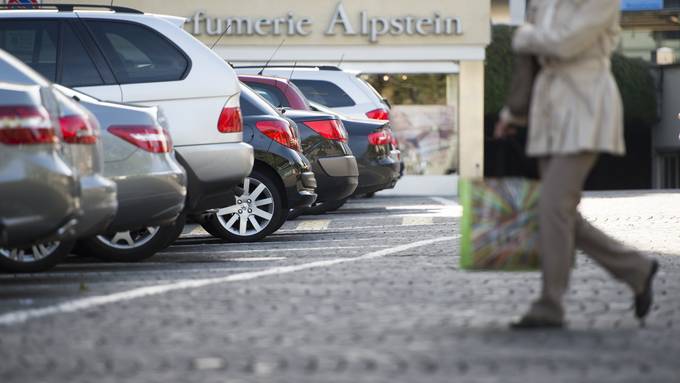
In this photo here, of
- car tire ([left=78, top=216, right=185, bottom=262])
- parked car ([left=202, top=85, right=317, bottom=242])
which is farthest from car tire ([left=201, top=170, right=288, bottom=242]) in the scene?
car tire ([left=78, top=216, right=185, bottom=262])

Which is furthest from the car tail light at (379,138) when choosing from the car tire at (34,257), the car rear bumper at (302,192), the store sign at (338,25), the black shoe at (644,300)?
the store sign at (338,25)

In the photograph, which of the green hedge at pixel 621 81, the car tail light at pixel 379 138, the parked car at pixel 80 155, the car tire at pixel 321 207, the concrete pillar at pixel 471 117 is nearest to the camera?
the parked car at pixel 80 155

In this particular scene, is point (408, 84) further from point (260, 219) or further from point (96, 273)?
point (96, 273)

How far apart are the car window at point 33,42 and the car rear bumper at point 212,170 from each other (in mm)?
1237

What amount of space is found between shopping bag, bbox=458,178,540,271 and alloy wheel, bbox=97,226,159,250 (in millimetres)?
4534

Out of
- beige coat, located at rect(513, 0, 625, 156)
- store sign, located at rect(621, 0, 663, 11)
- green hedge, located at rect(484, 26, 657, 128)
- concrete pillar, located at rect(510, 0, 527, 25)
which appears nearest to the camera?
beige coat, located at rect(513, 0, 625, 156)

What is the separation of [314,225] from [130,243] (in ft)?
19.3

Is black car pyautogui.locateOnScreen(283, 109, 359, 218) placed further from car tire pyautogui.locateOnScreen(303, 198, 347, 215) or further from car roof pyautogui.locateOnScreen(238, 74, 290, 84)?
car tire pyautogui.locateOnScreen(303, 198, 347, 215)

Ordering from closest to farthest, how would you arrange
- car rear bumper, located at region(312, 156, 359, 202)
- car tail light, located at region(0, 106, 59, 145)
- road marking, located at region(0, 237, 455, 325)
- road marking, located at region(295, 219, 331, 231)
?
road marking, located at region(0, 237, 455, 325) → car tail light, located at region(0, 106, 59, 145) → car rear bumper, located at region(312, 156, 359, 202) → road marking, located at region(295, 219, 331, 231)

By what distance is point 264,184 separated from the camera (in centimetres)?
1429

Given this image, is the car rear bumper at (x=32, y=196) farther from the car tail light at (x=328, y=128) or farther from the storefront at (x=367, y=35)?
the storefront at (x=367, y=35)

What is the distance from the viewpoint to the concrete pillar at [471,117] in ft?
113

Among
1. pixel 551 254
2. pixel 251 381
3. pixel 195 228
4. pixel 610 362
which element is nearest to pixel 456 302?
pixel 551 254

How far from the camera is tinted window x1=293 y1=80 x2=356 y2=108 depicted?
2083 centimetres
